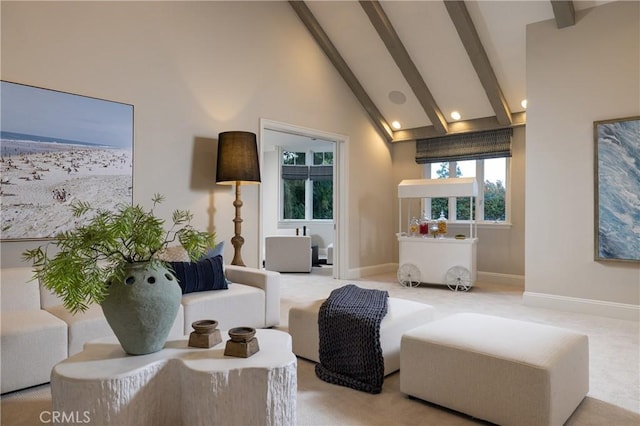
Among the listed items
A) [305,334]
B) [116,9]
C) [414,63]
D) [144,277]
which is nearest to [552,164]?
[414,63]

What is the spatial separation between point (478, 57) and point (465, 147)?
157 centimetres

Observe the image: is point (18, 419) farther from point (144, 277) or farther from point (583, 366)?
point (583, 366)

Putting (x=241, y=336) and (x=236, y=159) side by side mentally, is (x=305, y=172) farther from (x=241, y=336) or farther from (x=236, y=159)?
(x=241, y=336)

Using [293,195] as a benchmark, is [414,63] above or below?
above

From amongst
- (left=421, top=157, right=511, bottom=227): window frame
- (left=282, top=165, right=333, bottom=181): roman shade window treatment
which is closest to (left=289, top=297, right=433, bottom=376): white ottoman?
(left=421, top=157, right=511, bottom=227): window frame

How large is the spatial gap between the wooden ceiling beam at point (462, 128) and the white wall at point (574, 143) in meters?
0.98

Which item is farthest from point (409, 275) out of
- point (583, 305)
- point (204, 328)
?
point (204, 328)

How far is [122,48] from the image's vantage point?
144 inches

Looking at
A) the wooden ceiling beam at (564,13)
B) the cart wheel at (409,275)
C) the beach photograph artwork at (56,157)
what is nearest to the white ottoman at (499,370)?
the beach photograph artwork at (56,157)

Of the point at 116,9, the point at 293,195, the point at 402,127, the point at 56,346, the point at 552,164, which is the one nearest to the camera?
the point at 56,346

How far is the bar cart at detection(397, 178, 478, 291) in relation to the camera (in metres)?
5.31

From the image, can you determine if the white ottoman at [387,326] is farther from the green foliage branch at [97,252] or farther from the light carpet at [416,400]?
the green foliage branch at [97,252]

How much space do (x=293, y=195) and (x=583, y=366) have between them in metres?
7.86

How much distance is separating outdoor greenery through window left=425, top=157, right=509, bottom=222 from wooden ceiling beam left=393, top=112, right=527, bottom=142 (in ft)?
1.70
